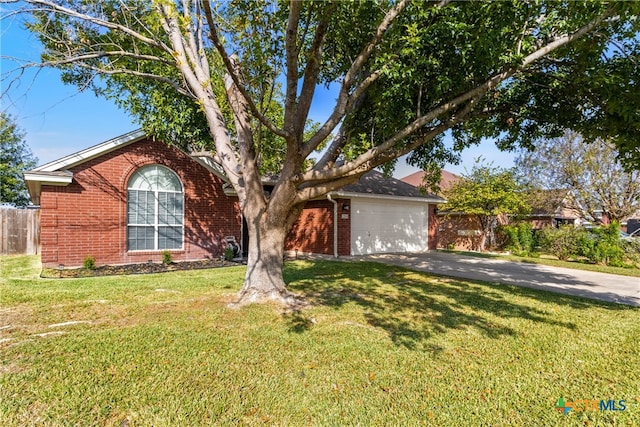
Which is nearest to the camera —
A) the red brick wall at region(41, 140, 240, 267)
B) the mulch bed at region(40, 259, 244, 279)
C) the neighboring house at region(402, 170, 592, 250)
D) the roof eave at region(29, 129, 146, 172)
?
the mulch bed at region(40, 259, 244, 279)

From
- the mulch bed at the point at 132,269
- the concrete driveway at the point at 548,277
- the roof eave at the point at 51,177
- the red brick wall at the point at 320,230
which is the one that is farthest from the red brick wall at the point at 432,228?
the roof eave at the point at 51,177

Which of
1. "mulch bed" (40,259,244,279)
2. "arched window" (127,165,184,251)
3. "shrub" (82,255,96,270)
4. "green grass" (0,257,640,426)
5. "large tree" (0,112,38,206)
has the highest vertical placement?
"large tree" (0,112,38,206)

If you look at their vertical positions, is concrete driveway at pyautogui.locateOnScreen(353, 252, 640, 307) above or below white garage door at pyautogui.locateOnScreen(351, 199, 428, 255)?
below

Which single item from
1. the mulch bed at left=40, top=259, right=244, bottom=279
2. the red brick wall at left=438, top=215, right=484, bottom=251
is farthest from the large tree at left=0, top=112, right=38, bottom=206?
the red brick wall at left=438, top=215, right=484, bottom=251

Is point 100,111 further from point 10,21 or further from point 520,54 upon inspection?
point 520,54

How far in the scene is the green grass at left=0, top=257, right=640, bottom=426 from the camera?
281cm

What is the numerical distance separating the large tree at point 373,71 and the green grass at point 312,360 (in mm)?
1648

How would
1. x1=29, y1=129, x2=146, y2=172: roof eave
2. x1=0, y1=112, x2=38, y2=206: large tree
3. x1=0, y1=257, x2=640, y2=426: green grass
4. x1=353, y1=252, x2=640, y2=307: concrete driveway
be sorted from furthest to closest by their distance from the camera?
x1=0, y1=112, x2=38, y2=206: large tree, x1=29, y1=129, x2=146, y2=172: roof eave, x1=353, y1=252, x2=640, y2=307: concrete driveway, x1=0, y1=257, x2=640, y2=426: green grass

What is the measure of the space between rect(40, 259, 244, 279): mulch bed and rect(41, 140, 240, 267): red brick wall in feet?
1.56

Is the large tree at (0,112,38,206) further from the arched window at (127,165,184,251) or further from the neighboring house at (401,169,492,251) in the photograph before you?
the neighboring house at (401,169,492,251)

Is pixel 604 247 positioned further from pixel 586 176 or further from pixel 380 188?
pixel 380 188

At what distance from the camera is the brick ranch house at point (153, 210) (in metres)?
9.79

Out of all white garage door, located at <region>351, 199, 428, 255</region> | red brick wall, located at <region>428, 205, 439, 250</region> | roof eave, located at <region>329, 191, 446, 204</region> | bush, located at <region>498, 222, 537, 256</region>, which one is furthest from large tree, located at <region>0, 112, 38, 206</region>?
bush, located at <region>498, 222, 537, 256</region>

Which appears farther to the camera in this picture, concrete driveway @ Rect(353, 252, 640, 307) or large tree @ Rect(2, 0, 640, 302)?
concrete driveway @ Rect(353, 252, 640, 307)
